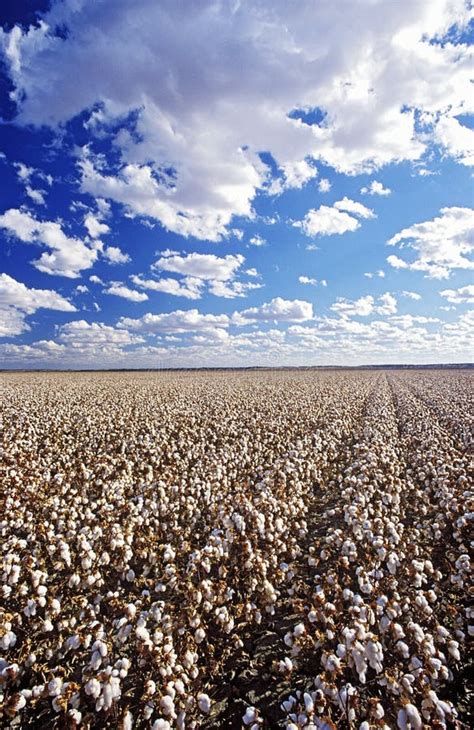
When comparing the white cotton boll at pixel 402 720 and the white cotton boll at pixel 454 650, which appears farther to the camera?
the white cotton boll at pixel 454 650

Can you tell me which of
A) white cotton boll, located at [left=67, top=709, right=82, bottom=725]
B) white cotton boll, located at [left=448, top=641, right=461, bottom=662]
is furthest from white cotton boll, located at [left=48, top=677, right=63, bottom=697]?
white cotton boll, located at [left=448, top=641, right=461, bottom=662]

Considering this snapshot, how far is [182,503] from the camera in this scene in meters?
9.41

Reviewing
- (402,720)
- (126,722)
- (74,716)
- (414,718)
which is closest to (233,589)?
(126,722)

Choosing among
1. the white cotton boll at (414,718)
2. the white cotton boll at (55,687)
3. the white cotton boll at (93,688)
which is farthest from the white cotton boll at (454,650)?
the white cotton boll at (55,687)

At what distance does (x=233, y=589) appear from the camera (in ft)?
22.6

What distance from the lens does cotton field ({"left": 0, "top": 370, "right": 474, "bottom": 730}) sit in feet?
14.3

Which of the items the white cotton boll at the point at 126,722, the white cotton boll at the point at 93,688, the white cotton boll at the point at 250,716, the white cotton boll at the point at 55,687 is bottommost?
the white cotton boll at the point at 250,716

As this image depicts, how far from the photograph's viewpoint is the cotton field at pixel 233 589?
436 centimetres

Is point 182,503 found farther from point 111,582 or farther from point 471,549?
point 471,549

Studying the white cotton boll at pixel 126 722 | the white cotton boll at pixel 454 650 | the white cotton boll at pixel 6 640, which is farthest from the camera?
the white cotton boll at pixel 454 650

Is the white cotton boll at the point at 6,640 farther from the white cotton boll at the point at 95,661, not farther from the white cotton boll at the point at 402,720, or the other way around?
the white cotton boll at the point at 402,720

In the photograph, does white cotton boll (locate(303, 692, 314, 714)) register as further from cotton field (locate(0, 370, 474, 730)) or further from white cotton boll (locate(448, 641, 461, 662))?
white cotton boll (locate(448, 641, 461, 662))

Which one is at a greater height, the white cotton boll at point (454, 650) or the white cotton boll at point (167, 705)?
the white cotton boll at point (167, 705)

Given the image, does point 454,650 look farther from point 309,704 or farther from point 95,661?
point 95,661
